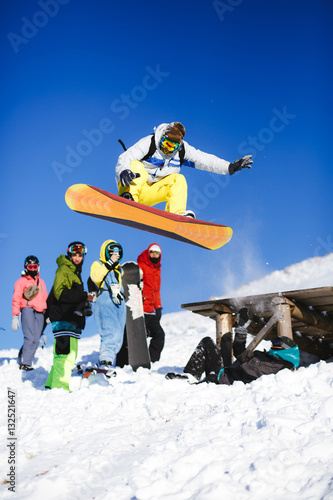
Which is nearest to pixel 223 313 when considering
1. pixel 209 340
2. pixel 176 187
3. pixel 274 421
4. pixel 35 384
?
pixel 209 340

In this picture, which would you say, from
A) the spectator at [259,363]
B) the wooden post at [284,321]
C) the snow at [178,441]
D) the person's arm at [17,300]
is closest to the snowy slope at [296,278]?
the person's arm at [17,300]

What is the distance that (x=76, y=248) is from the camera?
6105mm

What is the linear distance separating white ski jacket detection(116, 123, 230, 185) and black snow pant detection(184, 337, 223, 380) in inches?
89.2

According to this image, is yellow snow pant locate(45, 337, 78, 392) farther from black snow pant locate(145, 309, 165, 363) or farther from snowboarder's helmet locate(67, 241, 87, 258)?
black snow pant locate(145, 309, 165, 363)

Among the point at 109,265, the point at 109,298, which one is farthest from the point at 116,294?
the point at 109,265

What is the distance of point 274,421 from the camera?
318 cm

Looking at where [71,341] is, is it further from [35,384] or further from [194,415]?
[194,415]

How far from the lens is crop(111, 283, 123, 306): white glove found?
659 centimetres

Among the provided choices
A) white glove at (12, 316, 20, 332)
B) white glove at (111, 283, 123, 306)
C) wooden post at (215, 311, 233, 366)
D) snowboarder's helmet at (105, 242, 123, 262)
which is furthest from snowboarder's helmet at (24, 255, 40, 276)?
wooden post at (215, 311, 233, 366)

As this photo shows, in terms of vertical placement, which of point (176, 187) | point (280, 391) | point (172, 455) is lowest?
point (172, 455)

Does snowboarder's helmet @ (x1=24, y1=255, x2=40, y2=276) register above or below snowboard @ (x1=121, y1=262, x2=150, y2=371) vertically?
above

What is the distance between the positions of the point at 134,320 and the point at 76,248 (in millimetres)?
1525

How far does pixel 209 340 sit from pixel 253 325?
224cm

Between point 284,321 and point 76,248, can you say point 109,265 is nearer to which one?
point 76,248
